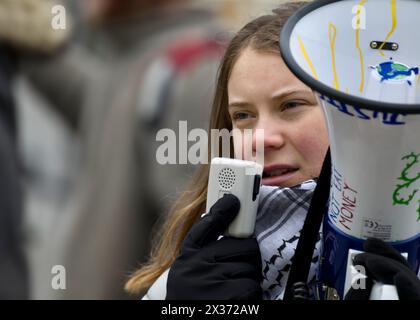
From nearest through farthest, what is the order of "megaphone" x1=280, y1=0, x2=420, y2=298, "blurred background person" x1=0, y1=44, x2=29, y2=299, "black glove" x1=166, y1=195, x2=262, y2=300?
1. "megaphone" x1=280, y1=0, x2=420, y2=298
2. "black glove" x1=166, y1=195, x2=262, y2=300
3. "blurred background person" x1=0, y1=44, x2=29, y2=299

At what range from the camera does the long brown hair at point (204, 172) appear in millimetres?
2256

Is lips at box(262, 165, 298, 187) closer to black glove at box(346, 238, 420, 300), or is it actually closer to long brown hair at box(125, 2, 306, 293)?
long brown hair at box(125, 2, 306, 293)

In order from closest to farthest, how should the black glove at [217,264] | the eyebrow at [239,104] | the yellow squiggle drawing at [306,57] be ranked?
1. the yellow squiggle drawing at [306,57]
2. the black glove at [217,264]
3. the eyebrow at [239,104]

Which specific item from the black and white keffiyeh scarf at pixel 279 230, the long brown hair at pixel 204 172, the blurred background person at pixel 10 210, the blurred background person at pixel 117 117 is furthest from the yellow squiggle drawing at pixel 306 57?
the blurred background person at pixel 10 210

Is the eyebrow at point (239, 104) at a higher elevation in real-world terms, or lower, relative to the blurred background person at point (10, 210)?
higher

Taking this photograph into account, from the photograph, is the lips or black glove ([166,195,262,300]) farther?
the lips

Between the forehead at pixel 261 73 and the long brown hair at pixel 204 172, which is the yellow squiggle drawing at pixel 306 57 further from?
the long brown hair at pixel 204 172

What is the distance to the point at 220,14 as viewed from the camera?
4840 mm

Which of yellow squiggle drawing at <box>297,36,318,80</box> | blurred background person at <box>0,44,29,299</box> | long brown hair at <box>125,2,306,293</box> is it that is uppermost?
yellow squiggle drawing at <box>297,36,318,80</box>

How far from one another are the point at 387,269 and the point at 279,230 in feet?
1.12

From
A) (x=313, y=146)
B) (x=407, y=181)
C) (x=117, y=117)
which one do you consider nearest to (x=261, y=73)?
(x=313, y=146)

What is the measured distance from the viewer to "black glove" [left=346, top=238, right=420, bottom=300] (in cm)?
164

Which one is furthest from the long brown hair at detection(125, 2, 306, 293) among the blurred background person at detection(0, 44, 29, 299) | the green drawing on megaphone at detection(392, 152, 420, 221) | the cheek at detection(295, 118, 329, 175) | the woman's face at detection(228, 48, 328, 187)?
the blurred background person at detection(0, 44, 29, 299)

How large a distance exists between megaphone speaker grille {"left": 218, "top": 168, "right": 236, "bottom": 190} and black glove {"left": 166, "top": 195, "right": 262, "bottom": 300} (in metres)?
0.03
